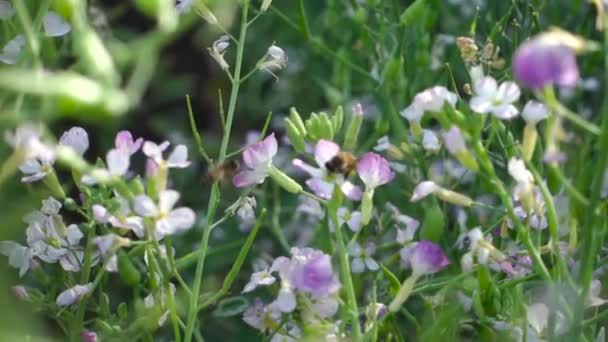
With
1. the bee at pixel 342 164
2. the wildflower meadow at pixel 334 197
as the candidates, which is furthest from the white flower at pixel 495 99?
the bee at pixel 342 164

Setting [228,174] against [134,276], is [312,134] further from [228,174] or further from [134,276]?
[134,276]

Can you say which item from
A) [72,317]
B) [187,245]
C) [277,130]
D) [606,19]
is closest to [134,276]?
[72,317]

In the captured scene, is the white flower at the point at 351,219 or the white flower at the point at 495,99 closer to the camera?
the white flower at the point at 495,99

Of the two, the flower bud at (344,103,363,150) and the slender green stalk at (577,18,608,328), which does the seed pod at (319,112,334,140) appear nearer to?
the flower bud at (344,103,363,150)

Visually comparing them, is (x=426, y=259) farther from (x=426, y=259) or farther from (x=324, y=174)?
(x=324, y=174)

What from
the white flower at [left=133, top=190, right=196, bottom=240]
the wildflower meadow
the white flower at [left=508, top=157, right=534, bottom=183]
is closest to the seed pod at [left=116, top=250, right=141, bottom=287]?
the wildflower meadow

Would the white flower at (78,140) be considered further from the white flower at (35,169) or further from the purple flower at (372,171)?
the purple flower at (372,171)

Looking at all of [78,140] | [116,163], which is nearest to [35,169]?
[78,140]
